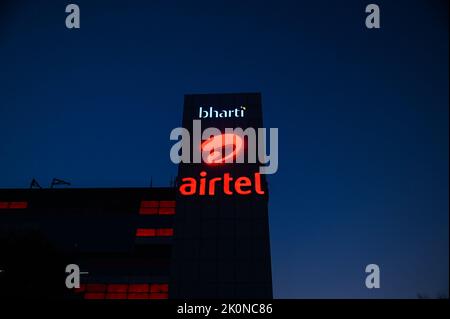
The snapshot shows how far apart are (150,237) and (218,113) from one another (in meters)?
17.7

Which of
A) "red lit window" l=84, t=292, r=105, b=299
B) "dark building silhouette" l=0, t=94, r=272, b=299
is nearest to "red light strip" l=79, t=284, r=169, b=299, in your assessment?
"red lit window" l=84, t=292, r=105, b=299

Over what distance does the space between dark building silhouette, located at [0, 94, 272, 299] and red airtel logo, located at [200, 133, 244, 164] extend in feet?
1.99

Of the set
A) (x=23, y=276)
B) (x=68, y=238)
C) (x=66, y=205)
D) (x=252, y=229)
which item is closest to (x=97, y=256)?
(x=68, y=238)

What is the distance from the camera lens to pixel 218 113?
1134 inches

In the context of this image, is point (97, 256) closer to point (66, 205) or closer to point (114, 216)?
point (114, 216)

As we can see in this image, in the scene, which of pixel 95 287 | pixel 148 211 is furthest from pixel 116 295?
pixel 148 211

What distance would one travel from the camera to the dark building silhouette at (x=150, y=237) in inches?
965

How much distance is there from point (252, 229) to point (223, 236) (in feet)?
7.26

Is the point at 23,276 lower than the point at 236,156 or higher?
lower

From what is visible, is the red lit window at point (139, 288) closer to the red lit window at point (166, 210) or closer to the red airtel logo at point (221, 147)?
the red lit window at point (166, 210)

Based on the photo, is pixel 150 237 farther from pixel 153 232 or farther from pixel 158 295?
pixel 158 295

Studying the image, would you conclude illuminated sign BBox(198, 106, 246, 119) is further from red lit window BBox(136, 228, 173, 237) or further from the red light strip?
the red light strip

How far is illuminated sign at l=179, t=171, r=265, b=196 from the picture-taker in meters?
26.7
